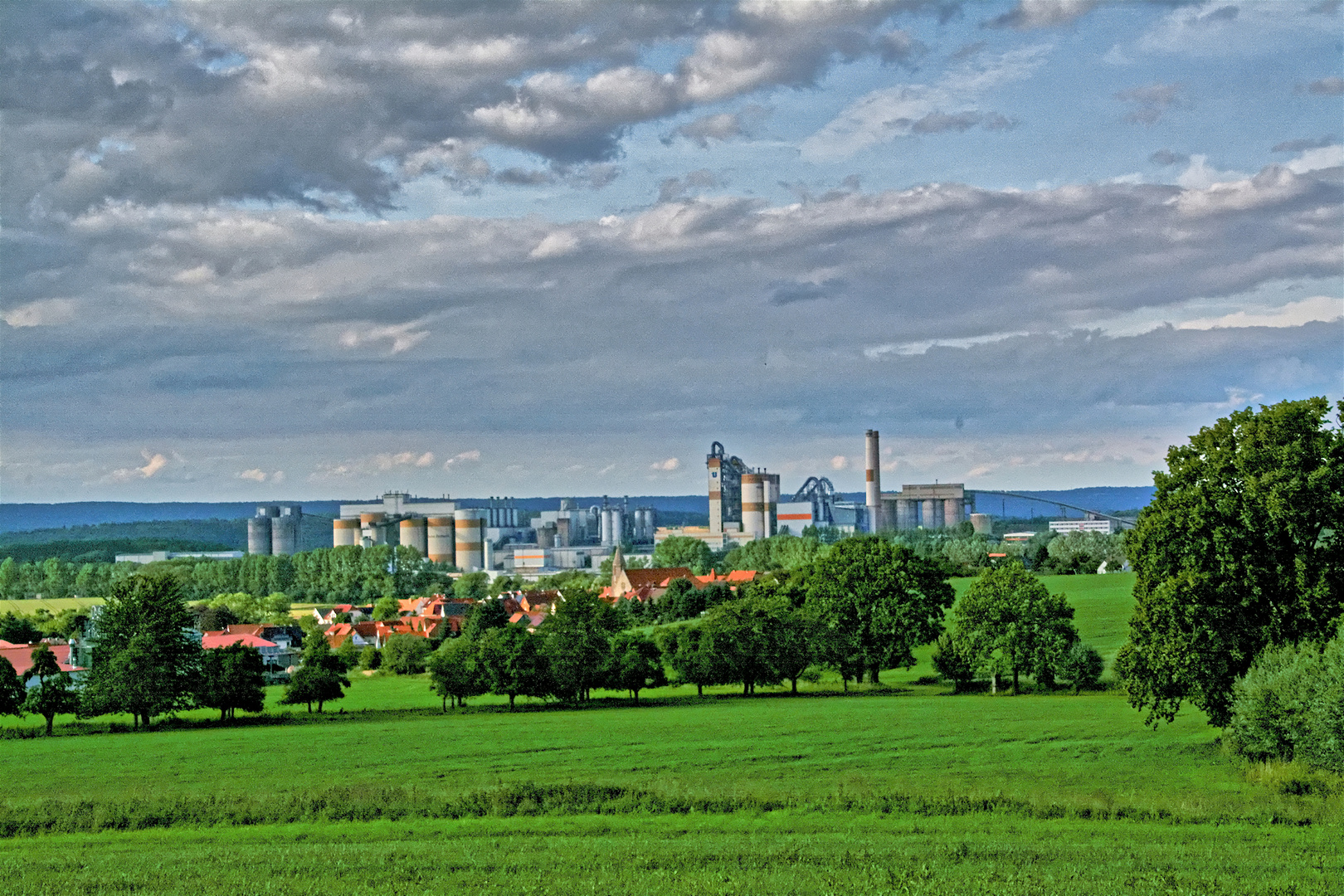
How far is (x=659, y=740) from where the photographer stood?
4166 centimetres

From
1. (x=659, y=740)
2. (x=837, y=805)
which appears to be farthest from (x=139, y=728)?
(x=837, y=805)

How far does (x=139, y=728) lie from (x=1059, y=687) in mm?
41168

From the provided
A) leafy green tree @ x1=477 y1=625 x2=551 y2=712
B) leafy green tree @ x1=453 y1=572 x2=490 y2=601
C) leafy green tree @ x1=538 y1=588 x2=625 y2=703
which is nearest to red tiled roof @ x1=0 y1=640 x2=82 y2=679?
leafy green tree @ x1=477 y1=625 x2=551 y2=712

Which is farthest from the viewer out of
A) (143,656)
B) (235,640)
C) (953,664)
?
(235,640)

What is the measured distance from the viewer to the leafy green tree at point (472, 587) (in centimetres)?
16638

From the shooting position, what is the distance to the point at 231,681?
174ft

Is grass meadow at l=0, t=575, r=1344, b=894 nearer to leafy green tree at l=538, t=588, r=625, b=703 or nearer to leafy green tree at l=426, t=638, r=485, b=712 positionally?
leafy green tree at l=538, t=588, r=625, b=703

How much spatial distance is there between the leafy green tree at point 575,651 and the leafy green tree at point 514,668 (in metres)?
0.46

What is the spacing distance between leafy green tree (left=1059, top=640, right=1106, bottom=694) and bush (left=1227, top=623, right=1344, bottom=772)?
81.2 ft

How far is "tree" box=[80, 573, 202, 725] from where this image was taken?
51750 mm

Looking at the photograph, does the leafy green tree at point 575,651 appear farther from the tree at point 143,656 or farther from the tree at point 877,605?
the tree at point 143,656

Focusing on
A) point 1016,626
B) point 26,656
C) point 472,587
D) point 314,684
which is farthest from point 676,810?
point 472,587

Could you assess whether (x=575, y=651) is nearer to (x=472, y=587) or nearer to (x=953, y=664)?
(x=953, y=664)

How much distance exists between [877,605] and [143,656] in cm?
3506
